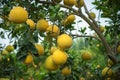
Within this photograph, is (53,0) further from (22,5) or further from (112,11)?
(112,11)

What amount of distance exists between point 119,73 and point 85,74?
1.58 metres

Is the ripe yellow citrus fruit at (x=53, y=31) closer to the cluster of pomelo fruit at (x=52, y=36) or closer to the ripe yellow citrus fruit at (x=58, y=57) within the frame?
the cluster of pomelo fruit at (x=52, y=36)

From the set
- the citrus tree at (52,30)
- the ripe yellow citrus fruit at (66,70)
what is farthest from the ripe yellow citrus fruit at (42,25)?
the ripe yellow citrus fruit at (66,70)

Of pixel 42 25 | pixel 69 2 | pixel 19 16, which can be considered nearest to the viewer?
pixel 19 16

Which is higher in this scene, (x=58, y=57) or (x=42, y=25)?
(x=42, y=25)

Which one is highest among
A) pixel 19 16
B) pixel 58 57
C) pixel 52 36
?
pixel 19 16

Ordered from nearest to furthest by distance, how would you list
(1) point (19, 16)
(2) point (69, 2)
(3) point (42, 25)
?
(1) point (19, 16) → (3) point (42, 25) → (2) point (69, 2)

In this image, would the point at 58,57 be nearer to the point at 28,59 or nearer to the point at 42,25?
the point at 28,59

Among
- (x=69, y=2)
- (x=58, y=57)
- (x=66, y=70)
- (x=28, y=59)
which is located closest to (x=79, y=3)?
(x=69, y=2)

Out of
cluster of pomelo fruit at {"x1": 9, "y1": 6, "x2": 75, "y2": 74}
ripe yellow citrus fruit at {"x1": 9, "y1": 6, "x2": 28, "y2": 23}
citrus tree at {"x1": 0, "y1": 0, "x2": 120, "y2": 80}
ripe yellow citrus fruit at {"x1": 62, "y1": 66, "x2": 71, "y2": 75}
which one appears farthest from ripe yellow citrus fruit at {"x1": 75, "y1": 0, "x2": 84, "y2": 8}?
ripe yellow citrus fruit at {"x1": 9, "y1": 6, "x2": 28, "y2": 23}

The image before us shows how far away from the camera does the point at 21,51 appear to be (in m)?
2.35

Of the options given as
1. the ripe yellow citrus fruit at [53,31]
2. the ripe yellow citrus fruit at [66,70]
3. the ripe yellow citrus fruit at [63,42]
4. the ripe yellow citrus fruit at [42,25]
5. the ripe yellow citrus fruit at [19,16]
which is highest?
the ripe yellow citrus fruit at [19,16]

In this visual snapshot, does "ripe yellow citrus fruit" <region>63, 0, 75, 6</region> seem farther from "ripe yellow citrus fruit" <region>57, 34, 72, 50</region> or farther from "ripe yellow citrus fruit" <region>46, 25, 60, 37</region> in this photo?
"ripe yellow citrus fruit" <region>57, 34, 72, 50</region>

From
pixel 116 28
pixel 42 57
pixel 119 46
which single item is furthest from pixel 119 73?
pixel 42 57
